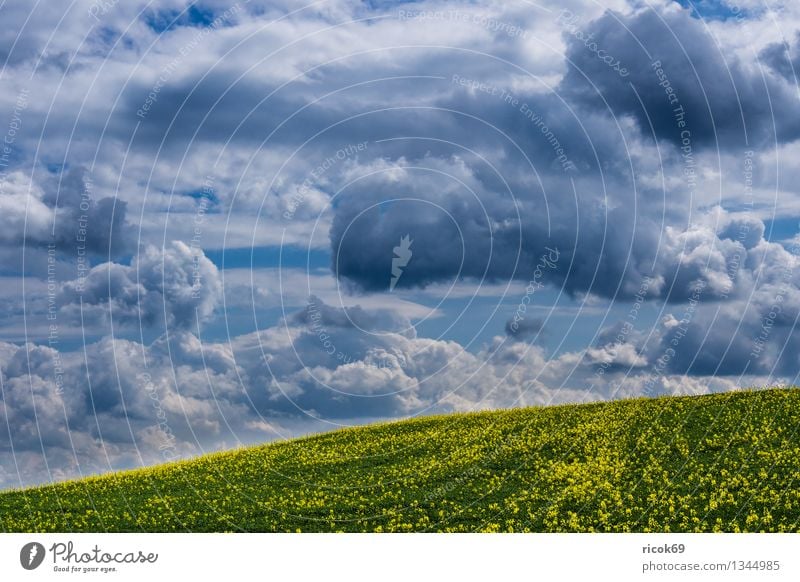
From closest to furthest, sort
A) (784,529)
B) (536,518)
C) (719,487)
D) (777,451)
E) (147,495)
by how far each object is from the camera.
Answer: (784,529)
(536,518)
(719,487)
(777,451)
(147,495)

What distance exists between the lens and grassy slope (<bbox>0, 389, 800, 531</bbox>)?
98.0ft

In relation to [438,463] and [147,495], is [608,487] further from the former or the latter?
[147,495]

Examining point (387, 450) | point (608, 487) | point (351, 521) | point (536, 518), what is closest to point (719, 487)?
point (608, 487)

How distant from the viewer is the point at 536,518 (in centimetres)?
2941

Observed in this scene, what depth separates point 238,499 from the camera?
119ft

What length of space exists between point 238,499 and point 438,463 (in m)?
10.6

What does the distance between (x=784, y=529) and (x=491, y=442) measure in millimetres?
19264

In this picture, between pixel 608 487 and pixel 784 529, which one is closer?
pixel 784 529

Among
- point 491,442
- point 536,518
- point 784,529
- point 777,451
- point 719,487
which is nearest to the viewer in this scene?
point 784,529

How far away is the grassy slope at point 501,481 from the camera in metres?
29.9

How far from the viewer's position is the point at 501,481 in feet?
116
